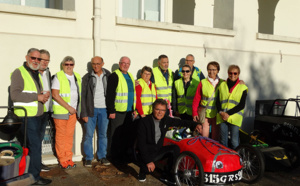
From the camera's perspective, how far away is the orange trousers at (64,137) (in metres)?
6.06

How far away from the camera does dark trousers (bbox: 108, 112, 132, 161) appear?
261 inches

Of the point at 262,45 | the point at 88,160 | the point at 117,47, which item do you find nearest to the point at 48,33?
the point at 117,47

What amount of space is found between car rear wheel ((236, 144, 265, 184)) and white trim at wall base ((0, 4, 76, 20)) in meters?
4.25

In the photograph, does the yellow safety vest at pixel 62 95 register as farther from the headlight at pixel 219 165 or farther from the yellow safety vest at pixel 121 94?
the headlight at pixel 219 165

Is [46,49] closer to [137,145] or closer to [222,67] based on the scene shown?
[137,145]

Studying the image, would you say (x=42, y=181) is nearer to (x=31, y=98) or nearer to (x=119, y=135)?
(x=31, y=98)

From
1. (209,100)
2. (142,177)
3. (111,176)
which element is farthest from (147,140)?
(209,100)

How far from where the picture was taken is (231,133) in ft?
20.2

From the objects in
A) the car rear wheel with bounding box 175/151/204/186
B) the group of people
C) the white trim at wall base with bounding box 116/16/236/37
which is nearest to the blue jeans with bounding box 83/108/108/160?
the group of people

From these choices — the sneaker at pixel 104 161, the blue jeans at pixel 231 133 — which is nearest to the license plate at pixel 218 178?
the blue jeans at pixel 231 133

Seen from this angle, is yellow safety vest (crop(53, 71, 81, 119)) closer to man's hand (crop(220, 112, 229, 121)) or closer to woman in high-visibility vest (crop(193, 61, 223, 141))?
woman in high-visibility vest (crop(193, 61, 223, 141))

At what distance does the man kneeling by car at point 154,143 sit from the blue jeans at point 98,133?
1281 mm

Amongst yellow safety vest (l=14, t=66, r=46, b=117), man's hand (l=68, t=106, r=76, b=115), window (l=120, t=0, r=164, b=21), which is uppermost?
window (l=120, t=0, r=164, b=21)

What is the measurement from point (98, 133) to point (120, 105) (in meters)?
0.75
